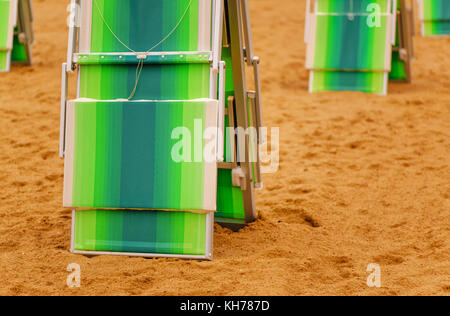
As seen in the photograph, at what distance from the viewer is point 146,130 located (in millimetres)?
3125

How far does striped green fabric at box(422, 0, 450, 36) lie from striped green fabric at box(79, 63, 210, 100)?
643 centimetres

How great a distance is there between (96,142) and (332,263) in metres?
1.30

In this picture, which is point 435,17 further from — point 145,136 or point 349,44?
point 145,136

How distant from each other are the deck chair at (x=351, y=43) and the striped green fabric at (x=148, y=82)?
12.6 ft

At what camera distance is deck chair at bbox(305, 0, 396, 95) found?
6.76m

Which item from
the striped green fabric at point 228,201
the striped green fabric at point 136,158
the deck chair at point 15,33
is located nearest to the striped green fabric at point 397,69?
the deck chair at point 15,33

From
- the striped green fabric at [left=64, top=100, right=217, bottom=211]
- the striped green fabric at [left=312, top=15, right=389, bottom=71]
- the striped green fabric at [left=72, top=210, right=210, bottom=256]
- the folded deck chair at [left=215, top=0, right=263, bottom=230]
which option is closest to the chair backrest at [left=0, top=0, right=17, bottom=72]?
the striped green fabric at [left=312, top=15, right=389, bottom=71]

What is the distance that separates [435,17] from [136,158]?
6.73 m

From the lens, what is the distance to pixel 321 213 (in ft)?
13.8

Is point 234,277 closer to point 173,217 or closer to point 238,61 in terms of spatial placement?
point 173,217

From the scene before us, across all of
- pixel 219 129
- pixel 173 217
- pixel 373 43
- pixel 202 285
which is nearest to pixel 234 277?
pixel 202 285

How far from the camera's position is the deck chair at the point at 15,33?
7.11 metres

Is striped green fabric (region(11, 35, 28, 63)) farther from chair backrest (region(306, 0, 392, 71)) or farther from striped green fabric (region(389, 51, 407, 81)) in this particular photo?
striped green fabric (region(389, 51, 407, 81))
